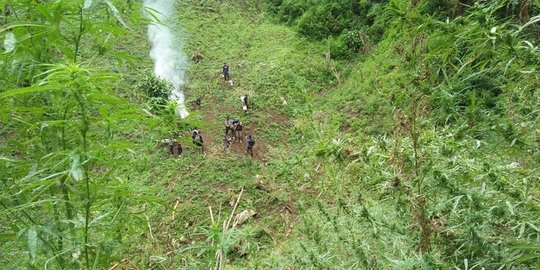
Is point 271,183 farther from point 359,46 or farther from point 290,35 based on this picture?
point 290,35

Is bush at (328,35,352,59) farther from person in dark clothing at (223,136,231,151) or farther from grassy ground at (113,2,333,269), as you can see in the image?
person in dark clothing at (223,136,231,151)

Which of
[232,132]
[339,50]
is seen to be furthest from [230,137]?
[339,50]

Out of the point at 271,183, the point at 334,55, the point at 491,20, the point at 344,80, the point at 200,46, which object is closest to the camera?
the point at 491,20

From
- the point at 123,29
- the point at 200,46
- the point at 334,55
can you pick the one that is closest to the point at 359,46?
the point at 334,55

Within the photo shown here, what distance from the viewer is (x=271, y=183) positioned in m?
7.78

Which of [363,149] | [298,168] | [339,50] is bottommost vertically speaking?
[339,50]

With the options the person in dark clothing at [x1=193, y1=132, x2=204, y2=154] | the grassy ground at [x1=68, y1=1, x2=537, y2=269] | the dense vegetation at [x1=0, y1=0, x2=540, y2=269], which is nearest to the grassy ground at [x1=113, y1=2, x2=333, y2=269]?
the grassy ground at [x1=68, y1=1, x2=537, y2=269]

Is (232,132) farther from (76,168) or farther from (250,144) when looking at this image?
(76,168)

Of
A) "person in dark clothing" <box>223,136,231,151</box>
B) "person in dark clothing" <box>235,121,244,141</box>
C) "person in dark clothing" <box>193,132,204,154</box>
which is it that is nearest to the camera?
"person in dark clothing" <box>193,132,204,154</box>

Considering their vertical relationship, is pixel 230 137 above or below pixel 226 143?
below

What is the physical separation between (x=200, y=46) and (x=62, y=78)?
13.0 m

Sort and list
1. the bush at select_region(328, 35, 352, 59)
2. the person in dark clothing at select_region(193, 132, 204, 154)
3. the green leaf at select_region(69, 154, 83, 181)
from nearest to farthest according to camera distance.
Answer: the green leaf at select_region(69, 154, 83, 181), the person in dark clothing at select_region(193, 132, 204, 154), the bush at select_region(328, 35, 352, 59)

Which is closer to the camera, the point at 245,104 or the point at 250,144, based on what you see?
the point at 250,144

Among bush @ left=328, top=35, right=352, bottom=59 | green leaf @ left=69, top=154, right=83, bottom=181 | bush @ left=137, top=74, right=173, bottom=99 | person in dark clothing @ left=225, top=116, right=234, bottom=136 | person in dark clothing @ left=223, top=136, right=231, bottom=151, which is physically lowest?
person in dark clothing @ left=223, top=136, right=231, bottom=151
